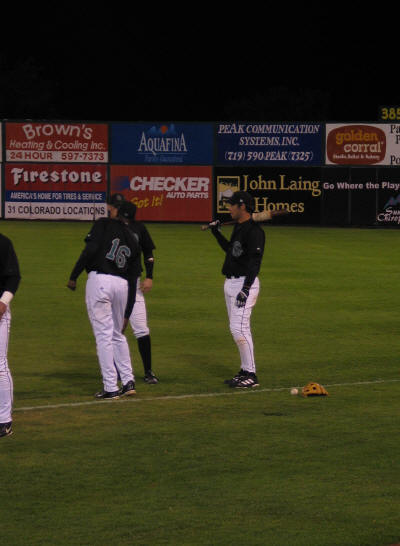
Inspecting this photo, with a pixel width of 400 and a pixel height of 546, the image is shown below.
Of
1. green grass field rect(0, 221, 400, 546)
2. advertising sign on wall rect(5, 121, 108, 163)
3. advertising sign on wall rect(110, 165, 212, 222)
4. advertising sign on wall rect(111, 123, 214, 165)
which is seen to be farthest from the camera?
advertising sign on wall rect(5, 121, 108, 163)

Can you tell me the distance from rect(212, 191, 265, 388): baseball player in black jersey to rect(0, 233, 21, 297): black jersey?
3060mm

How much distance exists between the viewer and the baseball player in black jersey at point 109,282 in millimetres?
10672

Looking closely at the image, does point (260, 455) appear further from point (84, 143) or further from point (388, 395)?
point (84, 143)

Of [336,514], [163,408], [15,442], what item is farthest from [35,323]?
[336,514]

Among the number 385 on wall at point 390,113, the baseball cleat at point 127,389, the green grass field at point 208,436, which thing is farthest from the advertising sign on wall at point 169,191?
the baseball cleat at point 127,389

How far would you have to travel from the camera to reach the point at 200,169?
4328cm

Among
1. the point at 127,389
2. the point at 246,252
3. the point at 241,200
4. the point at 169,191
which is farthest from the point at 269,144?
the point at 127,389

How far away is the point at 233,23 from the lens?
10588 cm

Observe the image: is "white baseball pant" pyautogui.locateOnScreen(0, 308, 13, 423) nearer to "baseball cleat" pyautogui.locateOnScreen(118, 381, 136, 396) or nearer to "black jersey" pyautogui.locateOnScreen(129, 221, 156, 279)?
"baseball cleat" pyautogui.locateOnScreen(118, 381, 136, 396)

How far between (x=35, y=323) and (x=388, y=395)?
23.2ft

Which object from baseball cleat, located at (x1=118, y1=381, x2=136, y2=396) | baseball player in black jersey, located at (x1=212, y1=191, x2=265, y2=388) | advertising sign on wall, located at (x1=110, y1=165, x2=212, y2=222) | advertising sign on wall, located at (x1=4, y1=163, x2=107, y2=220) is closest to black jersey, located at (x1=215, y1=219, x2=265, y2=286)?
baseball player in black jersey, located at (x1=212, y1=191, x2=265, y2=388)

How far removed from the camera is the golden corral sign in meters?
42.1

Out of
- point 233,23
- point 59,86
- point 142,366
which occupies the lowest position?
point 142,366

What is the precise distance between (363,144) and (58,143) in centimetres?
1248
